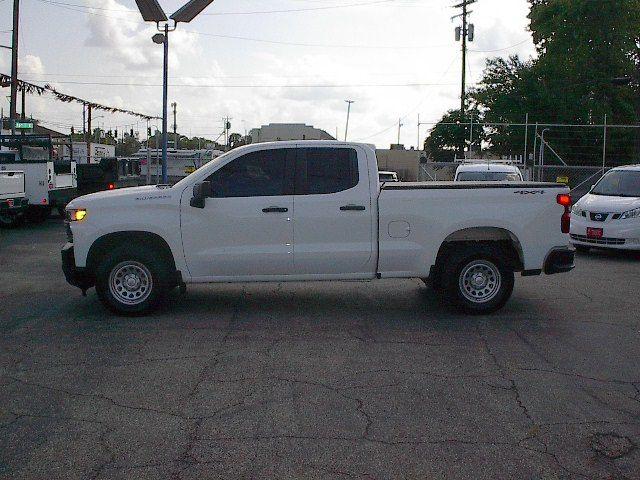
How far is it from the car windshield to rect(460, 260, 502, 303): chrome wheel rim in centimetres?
742

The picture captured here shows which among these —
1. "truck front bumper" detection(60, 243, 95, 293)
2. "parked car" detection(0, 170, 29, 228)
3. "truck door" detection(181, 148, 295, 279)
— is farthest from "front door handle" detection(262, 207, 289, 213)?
"parked car" detection(0, 170, 29, 228)

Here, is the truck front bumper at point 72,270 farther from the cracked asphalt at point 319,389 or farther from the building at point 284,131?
the building at point 284,131

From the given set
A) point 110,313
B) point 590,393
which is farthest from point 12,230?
point 590,393

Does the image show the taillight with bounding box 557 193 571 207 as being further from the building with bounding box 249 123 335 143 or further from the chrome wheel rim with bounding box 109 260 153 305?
the building with bounding box 249 123 335 143

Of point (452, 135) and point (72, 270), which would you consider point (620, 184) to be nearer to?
point (72, 270)

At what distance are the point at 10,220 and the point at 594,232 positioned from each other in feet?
46.7

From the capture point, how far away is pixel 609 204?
47.6ft

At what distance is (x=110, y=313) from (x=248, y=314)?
1577mm

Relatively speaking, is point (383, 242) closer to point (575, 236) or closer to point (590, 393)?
→ point (590, 393)

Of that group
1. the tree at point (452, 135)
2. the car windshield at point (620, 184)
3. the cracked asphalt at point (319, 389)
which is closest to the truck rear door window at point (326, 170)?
the cracked asphalt at point (319, 389)

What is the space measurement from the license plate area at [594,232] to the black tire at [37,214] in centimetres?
1405

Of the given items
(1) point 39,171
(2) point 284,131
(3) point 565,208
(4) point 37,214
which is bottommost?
(4) point 37,214

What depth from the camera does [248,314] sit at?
8.96m

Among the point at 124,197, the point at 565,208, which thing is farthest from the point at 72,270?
the point at 565,208
